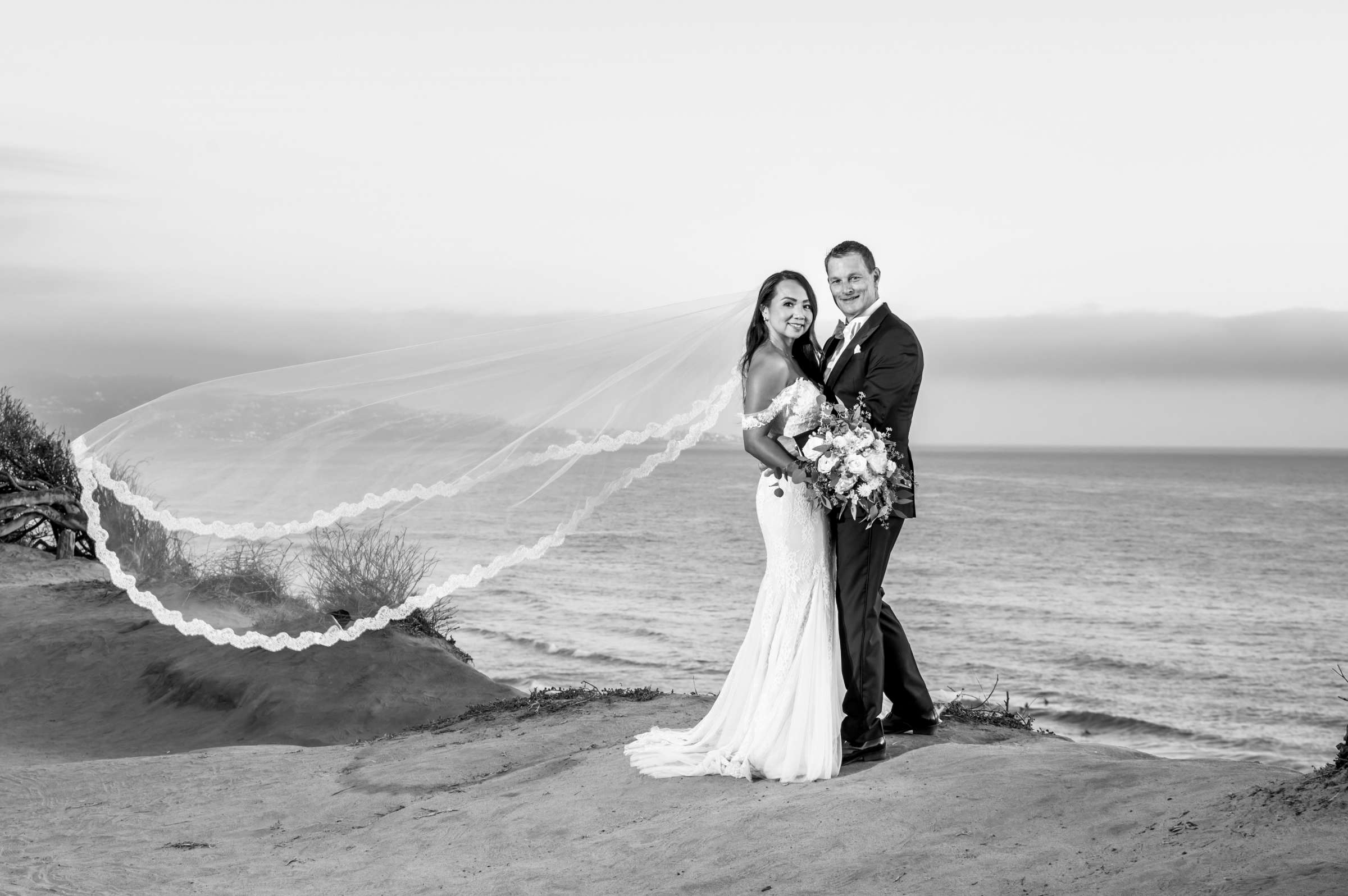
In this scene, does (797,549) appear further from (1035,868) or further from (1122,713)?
(1122,713)

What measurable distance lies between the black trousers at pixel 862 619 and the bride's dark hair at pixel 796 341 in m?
0.87

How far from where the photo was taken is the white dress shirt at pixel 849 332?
234 inches

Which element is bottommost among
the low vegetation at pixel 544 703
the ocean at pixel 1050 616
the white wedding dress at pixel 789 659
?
the ocean at pixel 1050 616

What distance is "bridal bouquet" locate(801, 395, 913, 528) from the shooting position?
5.59 meters

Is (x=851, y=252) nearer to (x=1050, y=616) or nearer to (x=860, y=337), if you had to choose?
(x=860, y=337)

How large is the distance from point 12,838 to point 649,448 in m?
4.29

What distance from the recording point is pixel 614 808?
19.0 feet

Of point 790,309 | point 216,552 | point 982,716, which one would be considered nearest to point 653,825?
point 790,309

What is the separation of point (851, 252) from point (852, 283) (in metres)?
0.16

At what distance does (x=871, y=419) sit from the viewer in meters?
5.84

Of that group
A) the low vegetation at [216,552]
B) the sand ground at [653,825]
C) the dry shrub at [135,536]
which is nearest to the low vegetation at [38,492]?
the low vegetation at [216,552]

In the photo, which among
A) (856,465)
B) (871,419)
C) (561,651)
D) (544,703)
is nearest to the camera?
(856,465)

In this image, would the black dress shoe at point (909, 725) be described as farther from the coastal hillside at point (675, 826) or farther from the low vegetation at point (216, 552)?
the low vegetation at point (216, 552)

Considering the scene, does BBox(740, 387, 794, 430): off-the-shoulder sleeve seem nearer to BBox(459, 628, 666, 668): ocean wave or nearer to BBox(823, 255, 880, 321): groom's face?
BBox(823, 255, 880, 321): groom's face
